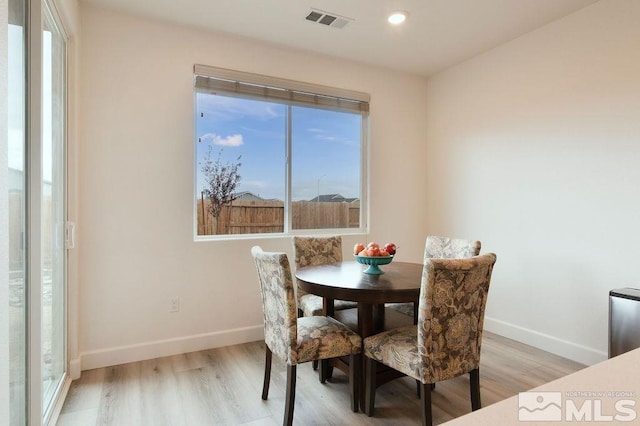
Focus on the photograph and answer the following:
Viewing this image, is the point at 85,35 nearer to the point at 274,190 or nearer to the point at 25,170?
the point at 25,170

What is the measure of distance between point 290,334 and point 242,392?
749 millimetres

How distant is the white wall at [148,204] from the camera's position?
107 inches

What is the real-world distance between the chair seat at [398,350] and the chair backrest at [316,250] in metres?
0.99

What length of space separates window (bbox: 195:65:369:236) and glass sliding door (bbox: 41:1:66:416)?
3.27 feet

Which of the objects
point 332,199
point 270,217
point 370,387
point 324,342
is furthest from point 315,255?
point 370,387

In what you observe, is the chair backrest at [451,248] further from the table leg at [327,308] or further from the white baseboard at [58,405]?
the white baseboard at [58,405]

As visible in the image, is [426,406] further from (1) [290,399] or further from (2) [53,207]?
(2) [53,207]

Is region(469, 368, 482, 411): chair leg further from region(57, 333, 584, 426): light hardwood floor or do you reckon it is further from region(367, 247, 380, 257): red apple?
region(367, 247, 380, 257): red apple

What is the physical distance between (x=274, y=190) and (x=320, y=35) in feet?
4.78

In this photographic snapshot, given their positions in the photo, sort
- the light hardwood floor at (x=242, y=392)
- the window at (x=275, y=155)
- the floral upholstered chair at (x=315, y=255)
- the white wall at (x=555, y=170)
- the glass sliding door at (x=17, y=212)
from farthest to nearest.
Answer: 1. the window at (x=275, y=155)
2. the floral upholstered chair at (x=315, y=255)
3. the white wall at (x=555, y=170)
4. the light hardwood floor at (x=242, y=392)
5. the glass sliding door at (x=17, y=212)

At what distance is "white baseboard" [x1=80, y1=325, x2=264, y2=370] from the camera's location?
2715mm

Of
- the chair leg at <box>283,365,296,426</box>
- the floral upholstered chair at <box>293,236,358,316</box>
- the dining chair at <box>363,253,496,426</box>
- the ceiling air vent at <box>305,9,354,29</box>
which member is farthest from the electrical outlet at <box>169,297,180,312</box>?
the ceiling air vent at <box>305,9,354,29</box>

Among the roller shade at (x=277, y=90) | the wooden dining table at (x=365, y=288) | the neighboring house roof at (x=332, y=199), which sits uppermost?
the roller shade at (x=277, y=90)

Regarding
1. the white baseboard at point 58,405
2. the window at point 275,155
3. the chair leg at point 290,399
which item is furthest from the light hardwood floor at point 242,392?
the window at point 275,155
